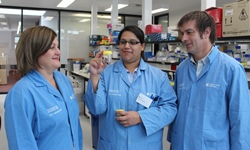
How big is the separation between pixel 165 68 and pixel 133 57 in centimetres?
292

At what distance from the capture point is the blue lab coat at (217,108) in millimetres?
1336

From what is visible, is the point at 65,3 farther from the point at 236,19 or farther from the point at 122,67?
the point at 122,67

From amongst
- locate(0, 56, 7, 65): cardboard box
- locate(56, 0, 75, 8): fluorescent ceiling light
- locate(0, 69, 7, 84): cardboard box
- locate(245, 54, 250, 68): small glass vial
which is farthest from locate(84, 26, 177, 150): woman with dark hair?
locate(0, 69, 7, 84): cardboard box

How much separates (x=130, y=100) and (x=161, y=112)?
0.65 ft

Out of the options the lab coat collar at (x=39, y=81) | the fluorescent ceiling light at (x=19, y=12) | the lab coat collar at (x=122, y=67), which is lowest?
the lab coat collar at (x=39, y=81)

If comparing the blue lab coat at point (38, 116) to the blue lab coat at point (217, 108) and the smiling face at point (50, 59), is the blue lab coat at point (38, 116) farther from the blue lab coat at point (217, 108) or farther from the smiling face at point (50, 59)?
the blue lab coat at point (217, 108)

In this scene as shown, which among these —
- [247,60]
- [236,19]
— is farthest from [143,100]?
[247,60]

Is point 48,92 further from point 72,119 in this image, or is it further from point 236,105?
point 236,105

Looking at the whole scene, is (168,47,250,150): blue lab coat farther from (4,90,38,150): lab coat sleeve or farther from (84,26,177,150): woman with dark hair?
(4,90,38,150): lab coat sleeve

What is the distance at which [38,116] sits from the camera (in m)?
1.20

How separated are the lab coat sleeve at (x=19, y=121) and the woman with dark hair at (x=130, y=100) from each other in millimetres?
419

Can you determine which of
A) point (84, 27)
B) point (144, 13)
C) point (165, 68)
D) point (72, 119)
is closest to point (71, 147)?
point (72, 119)

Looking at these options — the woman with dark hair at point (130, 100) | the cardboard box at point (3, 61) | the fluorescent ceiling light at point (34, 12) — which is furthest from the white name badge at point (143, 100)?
the fluorescent ceiling light at point (34, 12)

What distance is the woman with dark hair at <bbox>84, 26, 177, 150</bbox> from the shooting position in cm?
149
